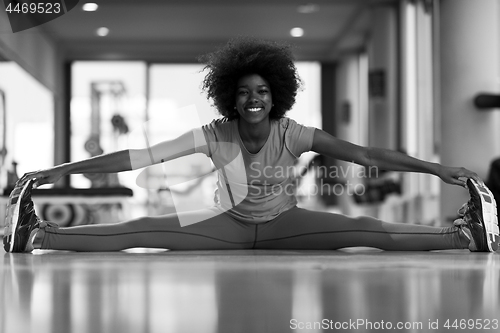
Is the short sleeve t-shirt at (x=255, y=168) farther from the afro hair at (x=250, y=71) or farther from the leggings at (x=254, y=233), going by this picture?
the afro hair at (x=250, y=71)

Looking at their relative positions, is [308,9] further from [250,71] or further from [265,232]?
[265,232]

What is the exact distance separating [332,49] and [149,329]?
34.3 feet

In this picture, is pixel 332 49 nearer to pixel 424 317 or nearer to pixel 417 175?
pixel 417 175

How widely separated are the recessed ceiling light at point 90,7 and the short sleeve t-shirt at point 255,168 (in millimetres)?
6297

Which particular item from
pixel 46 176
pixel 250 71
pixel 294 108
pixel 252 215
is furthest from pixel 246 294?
pixel 294 108

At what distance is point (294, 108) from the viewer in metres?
4.49

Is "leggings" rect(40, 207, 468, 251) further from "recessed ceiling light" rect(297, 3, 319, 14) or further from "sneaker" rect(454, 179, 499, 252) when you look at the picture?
"recessed ceiling light" rect(297, 3, 319, 14)

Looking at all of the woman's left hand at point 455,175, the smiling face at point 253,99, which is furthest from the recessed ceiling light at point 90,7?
the woman's left hand at point 455,175

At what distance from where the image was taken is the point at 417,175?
7.21 metres

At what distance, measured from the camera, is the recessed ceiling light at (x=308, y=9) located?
8.53m

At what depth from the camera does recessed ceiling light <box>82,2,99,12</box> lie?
8.17 metres

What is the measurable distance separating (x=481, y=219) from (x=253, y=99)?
2.81 feet

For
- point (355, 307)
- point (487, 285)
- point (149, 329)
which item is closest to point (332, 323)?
point (355, 307)

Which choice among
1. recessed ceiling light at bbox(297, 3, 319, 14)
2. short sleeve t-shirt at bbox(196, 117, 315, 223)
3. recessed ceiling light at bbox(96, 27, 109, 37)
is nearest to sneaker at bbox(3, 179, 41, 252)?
short sleeve t-shirt at bbox(196, 117, 315, 223)
